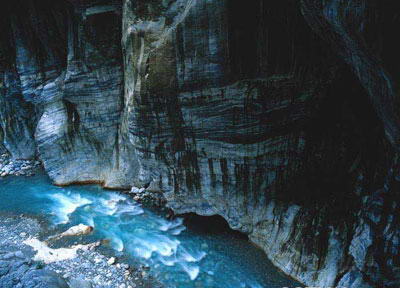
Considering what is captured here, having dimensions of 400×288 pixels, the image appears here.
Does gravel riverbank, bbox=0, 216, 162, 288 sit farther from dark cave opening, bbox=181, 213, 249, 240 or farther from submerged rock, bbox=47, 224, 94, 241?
dark cave opening, bbox=181, 213, 249, 240

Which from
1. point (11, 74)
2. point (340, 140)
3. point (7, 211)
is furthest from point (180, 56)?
point (11, 74)

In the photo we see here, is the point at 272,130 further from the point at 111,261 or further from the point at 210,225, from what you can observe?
the point at 111,261

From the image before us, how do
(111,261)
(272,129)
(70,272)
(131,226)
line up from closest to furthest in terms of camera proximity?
1. (272,129)
2. (70,272)
3. (111,261)
4. (131,226)

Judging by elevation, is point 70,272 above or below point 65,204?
below

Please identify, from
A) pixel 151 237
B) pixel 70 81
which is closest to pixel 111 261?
pixel 151 237

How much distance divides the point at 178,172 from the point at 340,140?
4318 mm

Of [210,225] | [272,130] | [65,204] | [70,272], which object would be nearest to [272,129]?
[272,130]

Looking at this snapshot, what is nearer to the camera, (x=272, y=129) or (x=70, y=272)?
(x=272, y=129)

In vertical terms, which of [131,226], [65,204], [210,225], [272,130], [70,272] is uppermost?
[272,130]

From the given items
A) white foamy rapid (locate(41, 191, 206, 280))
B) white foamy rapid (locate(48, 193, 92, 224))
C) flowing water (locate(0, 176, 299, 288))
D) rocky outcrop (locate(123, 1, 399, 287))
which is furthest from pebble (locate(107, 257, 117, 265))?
rocky outcrop (locate(123, 1, 399, 287))

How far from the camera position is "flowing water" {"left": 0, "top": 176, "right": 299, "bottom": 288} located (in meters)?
8.72

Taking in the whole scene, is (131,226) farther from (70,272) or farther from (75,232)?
(70,272)

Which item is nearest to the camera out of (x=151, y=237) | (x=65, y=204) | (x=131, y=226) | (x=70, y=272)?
(x=70, y=272)

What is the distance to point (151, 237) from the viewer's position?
10344mm
